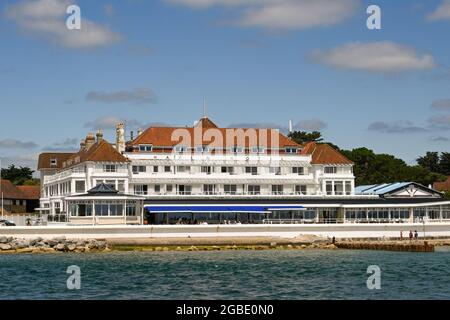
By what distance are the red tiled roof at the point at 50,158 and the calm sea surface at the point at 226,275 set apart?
38.3m

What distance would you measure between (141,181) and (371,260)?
3570 cm

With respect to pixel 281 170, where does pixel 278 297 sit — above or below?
below

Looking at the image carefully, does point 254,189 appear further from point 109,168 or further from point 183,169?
point 109,168

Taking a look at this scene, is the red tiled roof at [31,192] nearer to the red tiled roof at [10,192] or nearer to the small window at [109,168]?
the red tiled roof at [10,192]

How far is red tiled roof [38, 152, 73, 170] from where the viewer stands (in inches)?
4080

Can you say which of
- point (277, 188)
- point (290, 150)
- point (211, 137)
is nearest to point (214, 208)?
point (277, 188)

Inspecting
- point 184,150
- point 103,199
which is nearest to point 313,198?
point 184,150

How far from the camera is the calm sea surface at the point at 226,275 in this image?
4031cm

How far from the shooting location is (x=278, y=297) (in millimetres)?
38844

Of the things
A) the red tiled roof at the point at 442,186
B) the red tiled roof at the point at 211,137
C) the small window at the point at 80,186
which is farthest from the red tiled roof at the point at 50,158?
the red tiled roof at the point at 442,186

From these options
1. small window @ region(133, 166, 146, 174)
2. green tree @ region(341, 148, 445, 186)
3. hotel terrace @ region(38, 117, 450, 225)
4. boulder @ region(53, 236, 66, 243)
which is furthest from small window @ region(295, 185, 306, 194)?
green tree @ region(341, 148, 445, 186)

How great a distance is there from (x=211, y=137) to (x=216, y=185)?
239 inches

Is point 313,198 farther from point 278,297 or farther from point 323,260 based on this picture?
point 278,297

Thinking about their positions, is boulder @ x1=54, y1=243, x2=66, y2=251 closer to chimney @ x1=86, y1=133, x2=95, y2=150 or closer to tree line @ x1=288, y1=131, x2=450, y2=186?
chimney @ x1=86, y1=133, x2=95, y2=150
